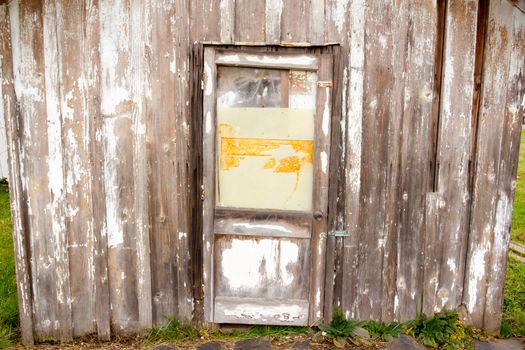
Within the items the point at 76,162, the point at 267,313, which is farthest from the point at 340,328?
the point at 76,162

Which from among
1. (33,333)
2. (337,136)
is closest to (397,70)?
(337,136)

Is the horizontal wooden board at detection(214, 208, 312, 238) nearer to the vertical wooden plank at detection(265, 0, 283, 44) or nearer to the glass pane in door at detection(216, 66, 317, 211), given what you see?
the glass pane in door at detection(216, 66, 317, 211)

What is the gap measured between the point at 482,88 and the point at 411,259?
1.47m

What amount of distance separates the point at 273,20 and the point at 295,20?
0.16 m

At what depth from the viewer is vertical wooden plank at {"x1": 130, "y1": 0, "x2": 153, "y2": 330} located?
11.6 feet

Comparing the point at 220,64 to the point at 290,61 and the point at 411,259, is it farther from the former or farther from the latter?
the point at 411,259

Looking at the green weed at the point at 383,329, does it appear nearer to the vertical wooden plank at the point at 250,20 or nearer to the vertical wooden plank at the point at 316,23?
the vertical wooden plank at the point at 316,23

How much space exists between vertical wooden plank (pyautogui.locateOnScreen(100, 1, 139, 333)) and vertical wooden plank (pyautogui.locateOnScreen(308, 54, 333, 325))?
4.73ft

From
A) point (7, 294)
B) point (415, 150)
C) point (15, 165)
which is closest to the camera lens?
point (15, 165)

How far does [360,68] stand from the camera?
3611mm

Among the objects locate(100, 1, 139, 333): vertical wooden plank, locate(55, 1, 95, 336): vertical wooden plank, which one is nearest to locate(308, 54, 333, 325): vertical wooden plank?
locate(100, 1, 139, 333): vertical wooden plank

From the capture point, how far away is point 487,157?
374 centimetres

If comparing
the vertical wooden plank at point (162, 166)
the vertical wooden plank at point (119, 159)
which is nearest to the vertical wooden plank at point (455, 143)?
the vertical wooden plank at point (162, 166)

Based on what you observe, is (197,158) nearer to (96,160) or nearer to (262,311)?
(96,160)
